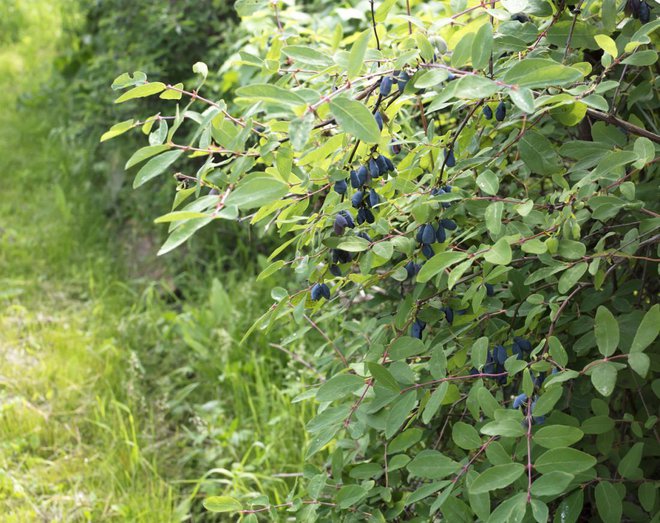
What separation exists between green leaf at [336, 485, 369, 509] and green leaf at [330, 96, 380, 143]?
815 mm

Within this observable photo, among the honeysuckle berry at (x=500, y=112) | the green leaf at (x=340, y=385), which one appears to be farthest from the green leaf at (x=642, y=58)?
the green leaf at (x=340, y=385)

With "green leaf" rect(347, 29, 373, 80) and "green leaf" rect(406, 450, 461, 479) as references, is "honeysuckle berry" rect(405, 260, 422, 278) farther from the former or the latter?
"green leaf" rect(347, 29, 373, 80)

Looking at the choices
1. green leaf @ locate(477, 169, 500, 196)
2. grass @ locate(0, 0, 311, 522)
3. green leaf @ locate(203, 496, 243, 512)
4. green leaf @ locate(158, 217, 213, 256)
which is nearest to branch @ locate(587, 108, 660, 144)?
green leaf @ locate(477, 169, 500, 196)

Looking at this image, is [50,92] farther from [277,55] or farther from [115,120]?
[277,55]

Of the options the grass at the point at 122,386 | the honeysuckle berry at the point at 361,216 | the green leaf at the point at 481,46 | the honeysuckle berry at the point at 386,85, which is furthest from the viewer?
the grass at the point at 122,386

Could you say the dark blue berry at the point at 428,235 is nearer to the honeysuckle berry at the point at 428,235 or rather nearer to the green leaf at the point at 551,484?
the honeysuckle berry at the point at 428,235

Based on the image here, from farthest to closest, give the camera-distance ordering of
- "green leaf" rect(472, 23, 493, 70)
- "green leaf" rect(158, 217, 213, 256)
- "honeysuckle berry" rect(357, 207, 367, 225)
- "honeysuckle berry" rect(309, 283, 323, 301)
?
"honeysuckle berry" rect(309, 283, 323, 301)
"honeysuckle berry" rect(357, 207, 367, 225)
"green leaf" rect(472, 23, 493, 70)
"green leaf" rect(158, 217, 213, 256)

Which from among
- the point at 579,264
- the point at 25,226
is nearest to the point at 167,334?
the point at 25,226

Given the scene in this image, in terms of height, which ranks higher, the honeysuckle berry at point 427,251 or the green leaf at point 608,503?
the honeysuckle berry at point 427,251

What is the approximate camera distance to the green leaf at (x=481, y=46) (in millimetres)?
1125

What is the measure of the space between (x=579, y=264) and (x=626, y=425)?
0.55 metres

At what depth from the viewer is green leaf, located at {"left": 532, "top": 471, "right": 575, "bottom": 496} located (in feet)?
3.83

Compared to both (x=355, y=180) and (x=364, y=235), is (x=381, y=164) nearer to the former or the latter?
(x=355, y=180)

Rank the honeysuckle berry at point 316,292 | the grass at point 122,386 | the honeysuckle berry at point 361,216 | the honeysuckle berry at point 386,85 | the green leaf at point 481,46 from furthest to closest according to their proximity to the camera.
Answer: the grass at point 122,386 → the honeysuckle berry at point 316,292 → the honeysuckle berry at point 361,216 → the honeysuckle berry at point 386,85 → the green leaf at point 481,46
